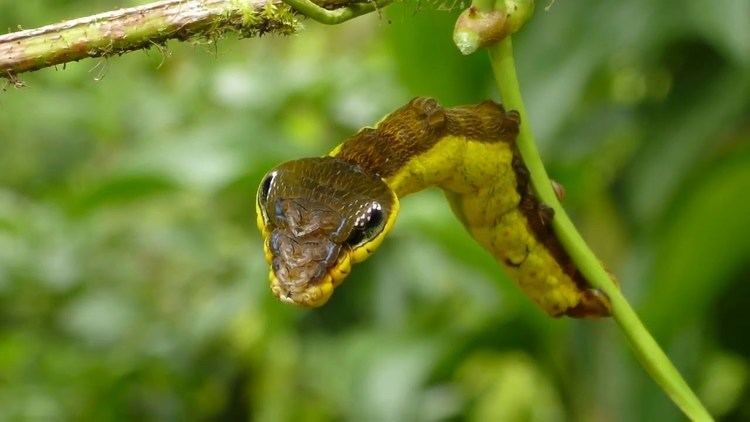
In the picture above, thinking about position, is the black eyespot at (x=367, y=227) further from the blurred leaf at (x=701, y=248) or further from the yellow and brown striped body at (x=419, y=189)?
the blurred leaf at (x=701, y=248)

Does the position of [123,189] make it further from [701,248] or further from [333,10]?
[333,10]

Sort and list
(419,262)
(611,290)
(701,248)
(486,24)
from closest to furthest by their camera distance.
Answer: (486,24)
(611,290)
(701,248)
(419,262)

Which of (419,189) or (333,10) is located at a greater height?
(333,10)

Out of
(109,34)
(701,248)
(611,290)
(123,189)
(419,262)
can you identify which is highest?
(109,34)

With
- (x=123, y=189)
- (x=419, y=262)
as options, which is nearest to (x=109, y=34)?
(x=123, y=189)

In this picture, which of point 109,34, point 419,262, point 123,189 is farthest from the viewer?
point 419,262

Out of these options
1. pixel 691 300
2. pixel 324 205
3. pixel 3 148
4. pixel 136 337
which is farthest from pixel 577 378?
pixel 3 148

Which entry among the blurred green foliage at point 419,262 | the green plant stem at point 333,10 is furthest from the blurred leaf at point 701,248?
the green plant stem at point 333,10

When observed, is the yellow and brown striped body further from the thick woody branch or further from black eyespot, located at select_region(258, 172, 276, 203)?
the thick woody branch
